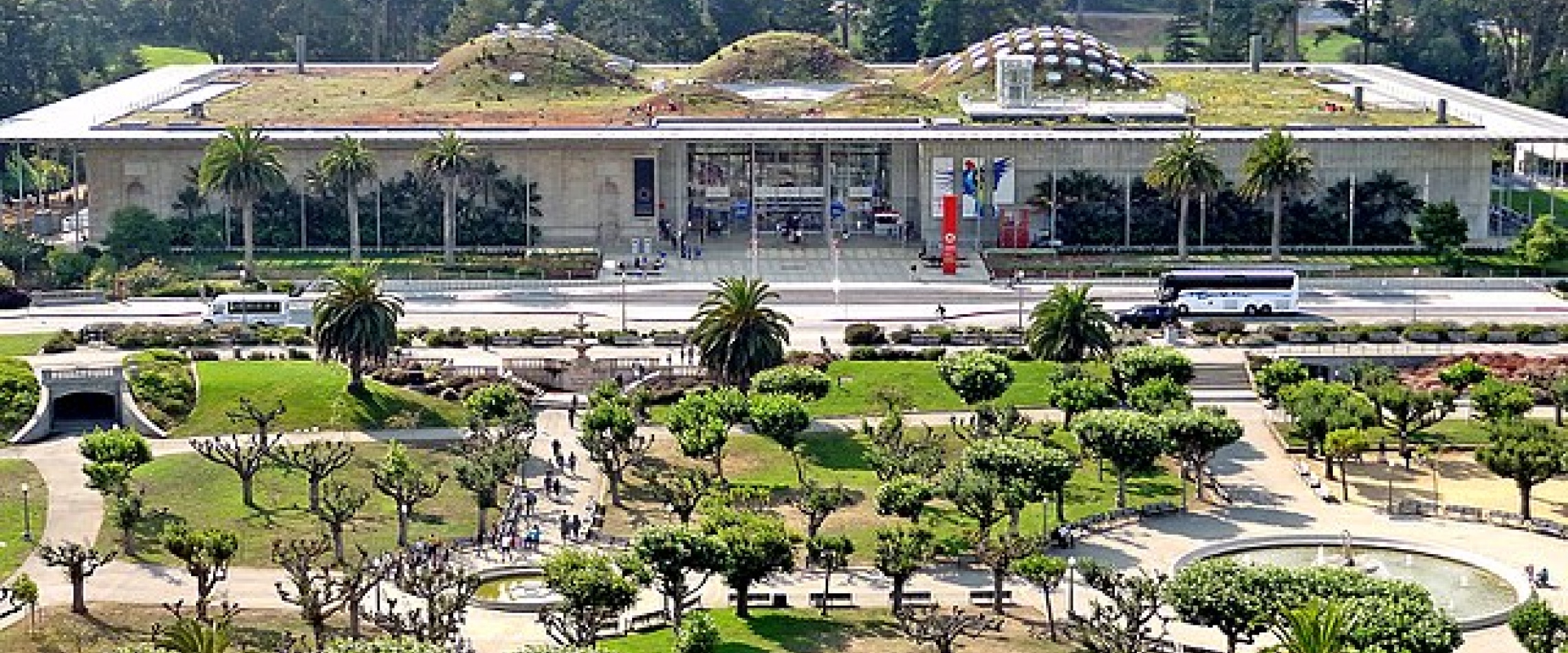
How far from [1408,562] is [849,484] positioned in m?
23.1

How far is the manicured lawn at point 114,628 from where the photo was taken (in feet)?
288

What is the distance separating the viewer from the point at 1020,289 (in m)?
151

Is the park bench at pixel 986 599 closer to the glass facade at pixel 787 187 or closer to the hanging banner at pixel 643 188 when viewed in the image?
the hanging banner at pixel 643 188

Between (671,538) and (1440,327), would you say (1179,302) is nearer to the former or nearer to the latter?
(1440,327)

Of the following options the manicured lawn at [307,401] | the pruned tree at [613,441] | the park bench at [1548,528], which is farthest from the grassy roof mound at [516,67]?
the park bench at [1548,528]

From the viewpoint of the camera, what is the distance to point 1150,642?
87312mm

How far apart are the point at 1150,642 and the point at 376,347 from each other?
4502 centimetres

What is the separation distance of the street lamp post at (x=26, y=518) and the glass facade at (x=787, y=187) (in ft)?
227

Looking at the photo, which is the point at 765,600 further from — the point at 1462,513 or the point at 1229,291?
the point at 1229,291

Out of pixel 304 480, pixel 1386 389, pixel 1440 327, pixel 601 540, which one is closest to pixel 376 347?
pixel 304 480

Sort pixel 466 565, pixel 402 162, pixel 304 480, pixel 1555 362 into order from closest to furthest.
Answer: pixel 466 565 < pixel 304 480 < pixel 1555 362 < pixel 402 162

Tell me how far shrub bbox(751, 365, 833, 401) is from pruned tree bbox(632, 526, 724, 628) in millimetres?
27218

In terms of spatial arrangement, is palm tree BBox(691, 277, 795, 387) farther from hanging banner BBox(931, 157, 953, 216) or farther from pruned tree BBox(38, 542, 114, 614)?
hanging banner BBox(931, 157, 953, 216)

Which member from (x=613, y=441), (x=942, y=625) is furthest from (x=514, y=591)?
(x=942, y=625)
